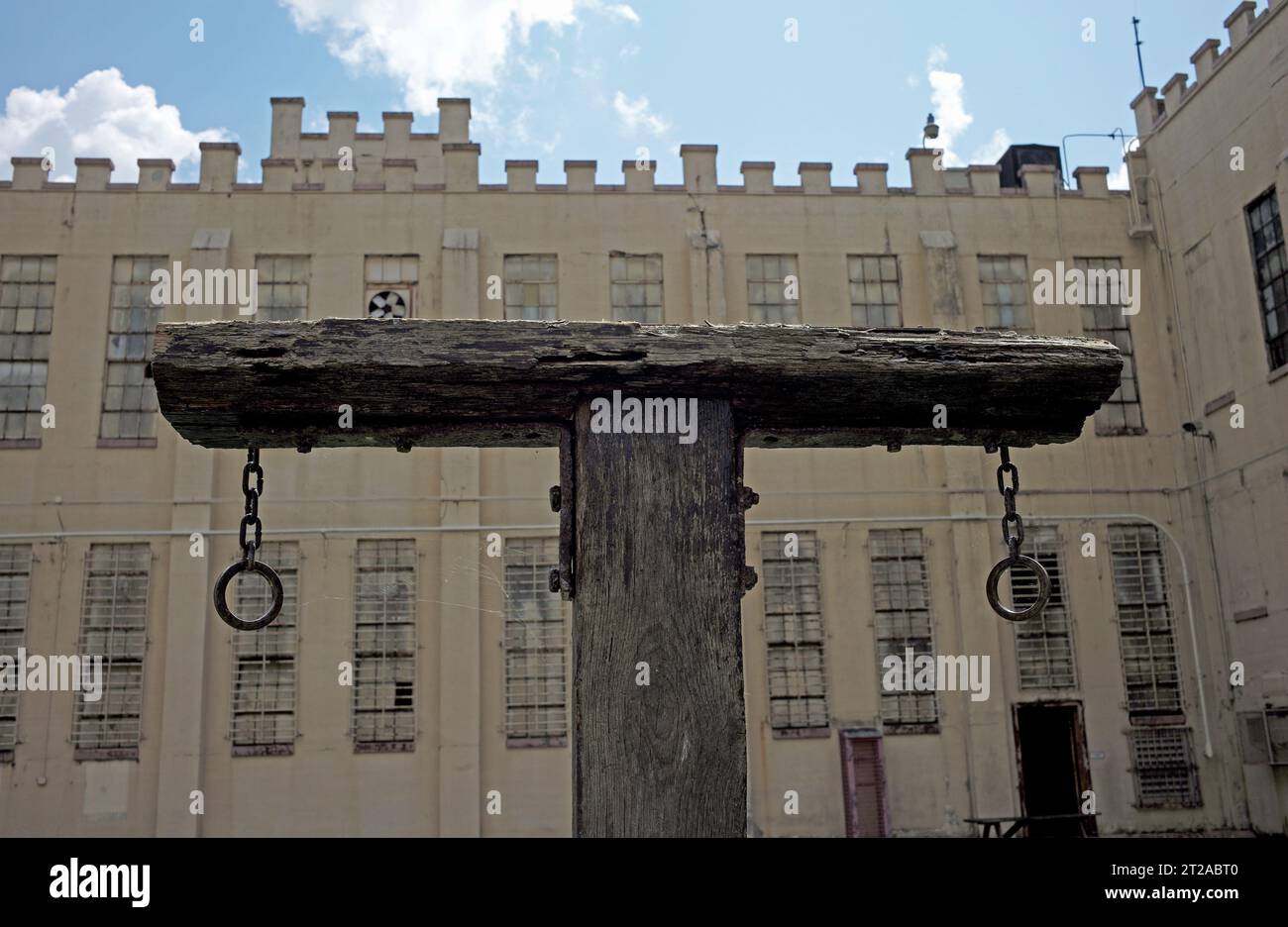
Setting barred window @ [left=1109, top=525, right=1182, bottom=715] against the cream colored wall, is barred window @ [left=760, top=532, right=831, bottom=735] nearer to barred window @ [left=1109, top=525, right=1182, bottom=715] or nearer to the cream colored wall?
barred window @ [left=1109, top=525, right=1182, bottom=715]

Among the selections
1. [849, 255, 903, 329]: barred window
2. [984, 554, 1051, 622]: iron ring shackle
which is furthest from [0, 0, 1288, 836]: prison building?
[984, 554, 1051, 622]: iron ring shackle

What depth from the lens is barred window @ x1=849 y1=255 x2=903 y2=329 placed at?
17594 mm

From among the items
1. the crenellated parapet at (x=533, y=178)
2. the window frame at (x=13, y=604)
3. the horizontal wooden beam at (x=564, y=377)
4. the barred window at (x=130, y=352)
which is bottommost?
the horizontal wooden beam at (x=564, y=377)

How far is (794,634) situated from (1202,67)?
9728 millimetres

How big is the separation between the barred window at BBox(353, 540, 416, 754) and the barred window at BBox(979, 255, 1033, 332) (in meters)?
9.20

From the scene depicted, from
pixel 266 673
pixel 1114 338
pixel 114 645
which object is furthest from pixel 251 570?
pixel 1114 338

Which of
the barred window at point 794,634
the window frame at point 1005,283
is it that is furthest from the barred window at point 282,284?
the window frame at point 1005,283

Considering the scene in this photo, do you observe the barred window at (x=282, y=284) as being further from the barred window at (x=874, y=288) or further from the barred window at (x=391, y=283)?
the barred window at (x=874, y=288)

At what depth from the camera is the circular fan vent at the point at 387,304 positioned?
17062mm

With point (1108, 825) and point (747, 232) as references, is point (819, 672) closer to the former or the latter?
point (1108, 825)

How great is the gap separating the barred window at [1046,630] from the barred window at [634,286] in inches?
248

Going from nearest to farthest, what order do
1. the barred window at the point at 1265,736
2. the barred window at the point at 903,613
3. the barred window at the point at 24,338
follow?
the barred window at the point at 1265,736, the barred window at the point at 903,613, the barred window at the point at 24,338

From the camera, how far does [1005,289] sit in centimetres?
1781
